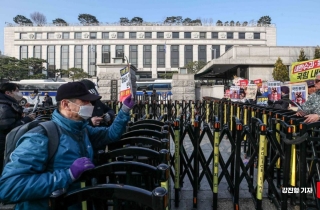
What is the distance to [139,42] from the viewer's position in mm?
73750

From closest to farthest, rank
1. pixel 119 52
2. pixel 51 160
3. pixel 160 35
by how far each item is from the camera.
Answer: pixel 51 160
pixel 119 52
pixel 160 35

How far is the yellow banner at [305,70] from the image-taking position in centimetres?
756

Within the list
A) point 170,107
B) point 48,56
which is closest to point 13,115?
point 170,107

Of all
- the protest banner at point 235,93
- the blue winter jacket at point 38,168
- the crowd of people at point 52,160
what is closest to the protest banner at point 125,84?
the crowd of people at point 52,160

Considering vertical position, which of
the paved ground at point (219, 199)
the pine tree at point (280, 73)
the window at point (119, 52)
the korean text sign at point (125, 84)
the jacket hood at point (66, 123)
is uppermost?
the window at point (119, 52)

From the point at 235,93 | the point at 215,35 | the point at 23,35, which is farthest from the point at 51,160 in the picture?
the point at 23,35

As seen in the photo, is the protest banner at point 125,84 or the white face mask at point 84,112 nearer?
the white face mask at point 84,112

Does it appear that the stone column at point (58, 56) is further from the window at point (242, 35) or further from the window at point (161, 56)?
the window at point (242, 35)

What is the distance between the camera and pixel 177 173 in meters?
3.98

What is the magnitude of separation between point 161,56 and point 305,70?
67.1 m

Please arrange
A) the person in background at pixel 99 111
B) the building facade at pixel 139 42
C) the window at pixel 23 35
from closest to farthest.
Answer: the person in background at pixel 99 111 → the building facade at pixel 139 42 → the window at pixel 23 35

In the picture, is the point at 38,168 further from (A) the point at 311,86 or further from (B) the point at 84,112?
(A) the point at 311,86

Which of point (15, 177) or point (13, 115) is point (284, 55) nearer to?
point (13, 115)

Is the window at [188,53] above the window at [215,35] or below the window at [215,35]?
below
